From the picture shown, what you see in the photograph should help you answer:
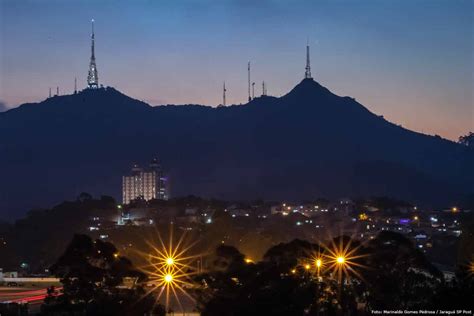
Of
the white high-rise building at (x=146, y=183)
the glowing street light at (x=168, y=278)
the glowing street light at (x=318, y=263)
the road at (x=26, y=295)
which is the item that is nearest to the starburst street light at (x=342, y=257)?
the glowing street light at (x=318, y=263)

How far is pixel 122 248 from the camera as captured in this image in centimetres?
6931

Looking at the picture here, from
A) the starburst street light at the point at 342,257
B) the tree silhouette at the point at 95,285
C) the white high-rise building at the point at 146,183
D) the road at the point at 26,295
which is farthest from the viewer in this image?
the white high-rise building at the point at 146,183

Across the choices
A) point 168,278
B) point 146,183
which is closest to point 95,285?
point 168,278

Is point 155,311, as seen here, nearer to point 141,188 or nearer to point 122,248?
point 122,248

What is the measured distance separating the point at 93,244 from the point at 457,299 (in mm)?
11635

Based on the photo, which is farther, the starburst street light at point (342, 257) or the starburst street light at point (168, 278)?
the starburst street light at point (168, 278)

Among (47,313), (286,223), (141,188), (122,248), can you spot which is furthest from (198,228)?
(141,188)

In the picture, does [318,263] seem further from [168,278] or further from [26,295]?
[26,295]

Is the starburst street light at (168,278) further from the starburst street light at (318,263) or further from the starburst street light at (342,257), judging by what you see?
the starburst street light at (318,263)

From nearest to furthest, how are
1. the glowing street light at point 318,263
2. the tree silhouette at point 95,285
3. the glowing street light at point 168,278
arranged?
the tree silhouette at point 95,285 < the glowing street light at point 318,263 < the glowing street light at point 168,278

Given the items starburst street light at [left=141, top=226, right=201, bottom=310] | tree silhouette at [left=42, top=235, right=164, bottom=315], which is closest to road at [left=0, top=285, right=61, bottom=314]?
starburst street light at [left=141, top=226, right=201, bottom=310]

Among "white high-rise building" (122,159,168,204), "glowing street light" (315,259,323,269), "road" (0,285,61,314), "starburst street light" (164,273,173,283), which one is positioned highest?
"white high-rise building" (122,159,168,204)

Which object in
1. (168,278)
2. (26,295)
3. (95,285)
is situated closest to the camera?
(95,285)

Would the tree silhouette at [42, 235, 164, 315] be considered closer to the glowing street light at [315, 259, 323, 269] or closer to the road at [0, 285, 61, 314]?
the glowing street light at [315, 259, 323, 269]
